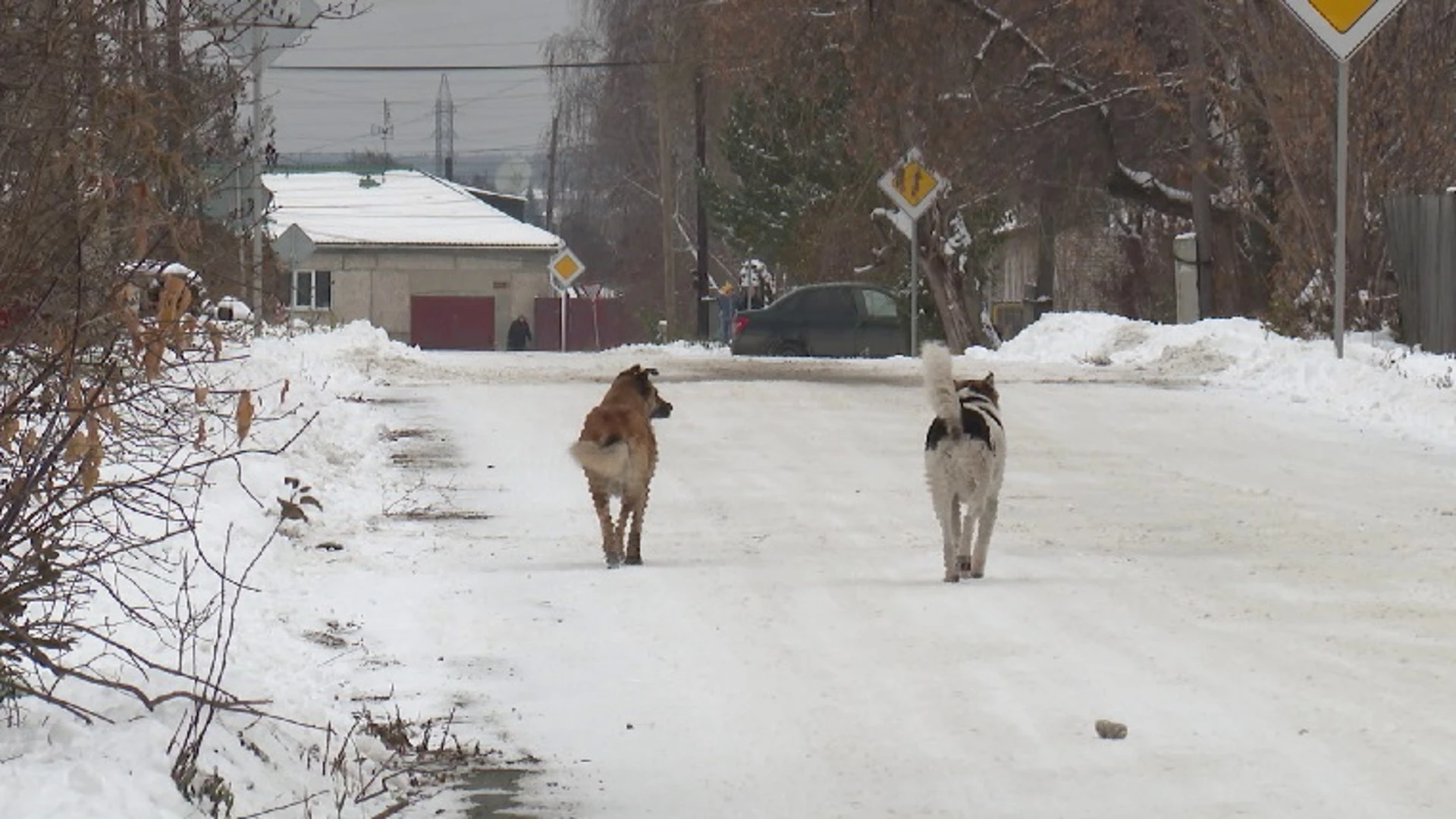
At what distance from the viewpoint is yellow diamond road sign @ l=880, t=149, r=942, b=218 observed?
3934 cm

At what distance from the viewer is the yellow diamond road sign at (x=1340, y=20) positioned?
78.0 feet

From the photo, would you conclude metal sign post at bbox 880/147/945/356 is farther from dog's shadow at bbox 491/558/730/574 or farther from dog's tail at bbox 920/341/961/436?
dog's tail at bbox 920/341/961/436

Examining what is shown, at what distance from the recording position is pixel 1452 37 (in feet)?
92.0

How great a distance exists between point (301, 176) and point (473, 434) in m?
88.0

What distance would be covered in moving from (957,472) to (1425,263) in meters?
15.8

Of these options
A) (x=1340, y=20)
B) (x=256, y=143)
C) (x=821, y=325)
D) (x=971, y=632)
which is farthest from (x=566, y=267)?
(x=971, y=632)

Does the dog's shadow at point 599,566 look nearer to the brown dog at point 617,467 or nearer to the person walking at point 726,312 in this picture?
the brown dog at point 617,467

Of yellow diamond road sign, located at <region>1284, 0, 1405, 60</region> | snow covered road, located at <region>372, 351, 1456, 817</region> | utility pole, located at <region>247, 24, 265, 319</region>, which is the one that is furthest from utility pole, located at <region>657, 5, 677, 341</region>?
snow covered road, located at <region>372, 351, 1456, 817</region>

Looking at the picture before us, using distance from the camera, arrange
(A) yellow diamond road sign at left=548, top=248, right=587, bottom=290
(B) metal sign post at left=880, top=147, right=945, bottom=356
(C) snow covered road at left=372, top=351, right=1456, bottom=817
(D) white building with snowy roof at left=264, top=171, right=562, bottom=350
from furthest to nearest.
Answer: (D) white building with snowy roof at left=264, top=171, right=562, bottom=350 < (A) yellow diamond road sign at left=548, top=248, right=587, bottom=290 < (B) metal sign post at left=880, top=147, right=945, bottom=356 < (C) snow covered road at left=372, top=351, right=1456, bottom=817

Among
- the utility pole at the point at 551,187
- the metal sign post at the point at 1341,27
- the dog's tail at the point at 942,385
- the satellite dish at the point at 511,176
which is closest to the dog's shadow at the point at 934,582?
the dog's tail at the point at 942,385

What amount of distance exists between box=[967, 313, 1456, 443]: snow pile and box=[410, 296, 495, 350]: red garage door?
5527 cm

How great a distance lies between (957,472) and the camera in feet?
39.5

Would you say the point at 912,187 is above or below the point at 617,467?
above

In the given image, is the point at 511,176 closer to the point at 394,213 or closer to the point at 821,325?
the point at 394,213
